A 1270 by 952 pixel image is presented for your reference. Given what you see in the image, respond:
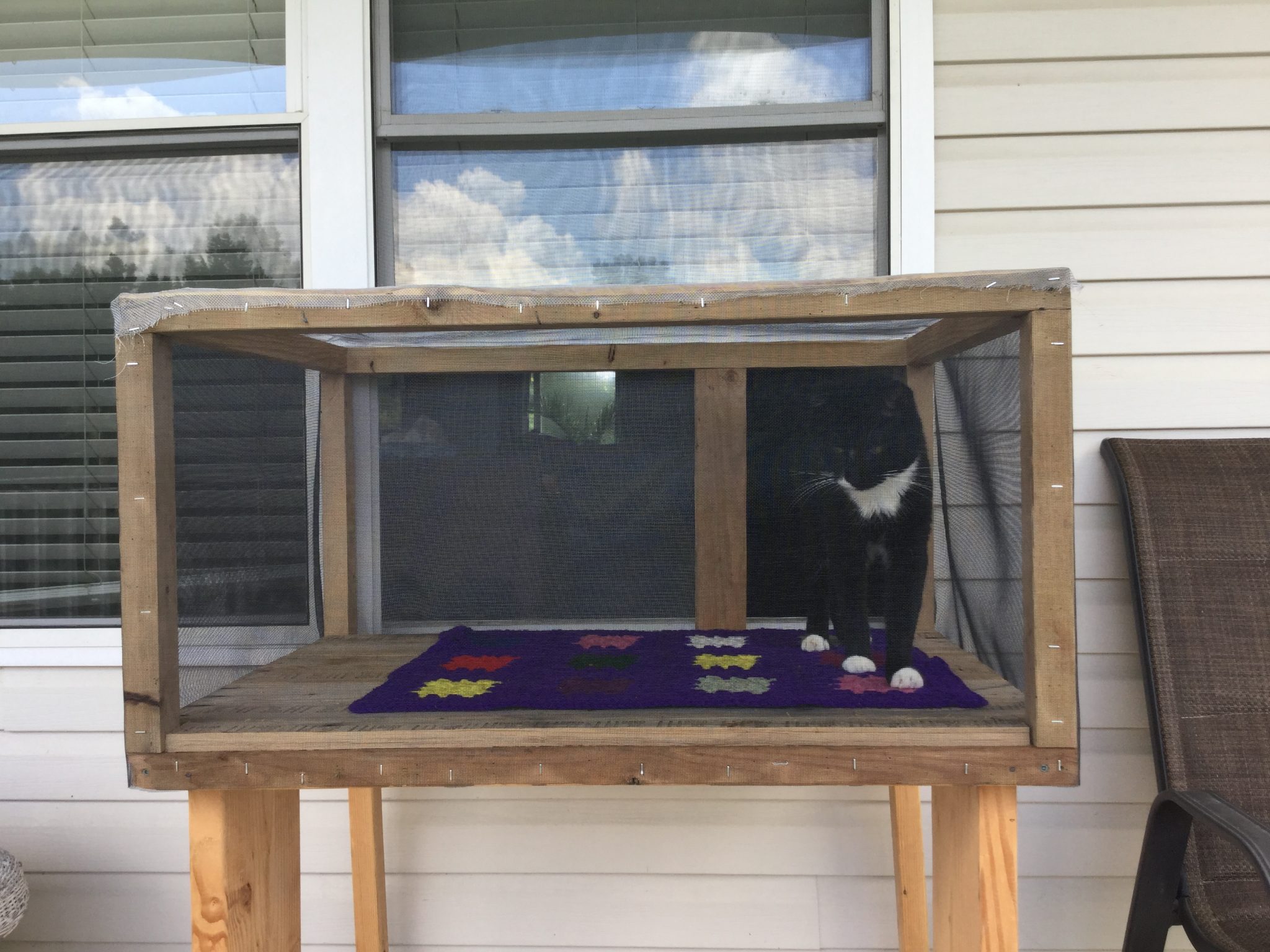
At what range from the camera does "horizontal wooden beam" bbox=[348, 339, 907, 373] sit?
4.07 ft

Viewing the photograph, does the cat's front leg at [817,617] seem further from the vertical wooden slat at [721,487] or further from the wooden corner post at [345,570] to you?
the wooden corner post at [345,570]

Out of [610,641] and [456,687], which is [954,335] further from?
[456,687]

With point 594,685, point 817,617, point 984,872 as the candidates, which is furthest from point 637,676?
point 984,872

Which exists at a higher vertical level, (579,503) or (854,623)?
(579,503)

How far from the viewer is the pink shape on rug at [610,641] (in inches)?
52.7

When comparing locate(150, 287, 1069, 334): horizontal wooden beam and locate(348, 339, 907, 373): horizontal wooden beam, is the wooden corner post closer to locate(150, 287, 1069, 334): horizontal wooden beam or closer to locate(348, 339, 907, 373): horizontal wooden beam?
locate(348, 339, 907, 373): horizontal wooden beam

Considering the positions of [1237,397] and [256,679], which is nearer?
[256,679]

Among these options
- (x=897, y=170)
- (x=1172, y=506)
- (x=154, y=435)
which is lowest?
(x=1172, y=506)

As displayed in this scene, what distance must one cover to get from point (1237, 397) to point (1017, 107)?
68cm

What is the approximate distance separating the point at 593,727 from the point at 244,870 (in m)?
0.53

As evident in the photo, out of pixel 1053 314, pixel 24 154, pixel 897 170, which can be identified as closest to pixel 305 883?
pixel 24 154

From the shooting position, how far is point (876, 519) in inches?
46.5

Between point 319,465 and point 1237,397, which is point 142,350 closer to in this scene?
point 319,465

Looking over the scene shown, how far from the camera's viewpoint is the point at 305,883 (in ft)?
5.60
